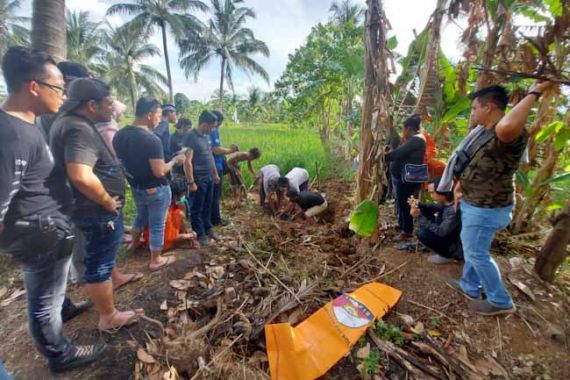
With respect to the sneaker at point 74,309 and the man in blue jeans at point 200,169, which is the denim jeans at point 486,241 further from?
the sneaker at point 74,309

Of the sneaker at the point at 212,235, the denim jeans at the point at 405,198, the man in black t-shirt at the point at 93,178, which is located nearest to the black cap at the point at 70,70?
the man in black t-shirt at the point at 93,178

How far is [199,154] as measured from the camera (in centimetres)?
309

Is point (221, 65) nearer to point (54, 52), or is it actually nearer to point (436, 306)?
point (54, 52)

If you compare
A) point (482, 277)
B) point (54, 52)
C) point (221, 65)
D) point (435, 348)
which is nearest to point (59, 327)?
point (435, 348)

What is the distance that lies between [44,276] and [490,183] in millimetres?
2615

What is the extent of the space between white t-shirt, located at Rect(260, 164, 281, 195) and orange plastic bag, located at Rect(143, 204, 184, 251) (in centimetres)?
157

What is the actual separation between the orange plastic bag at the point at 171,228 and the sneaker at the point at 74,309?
0.92 m

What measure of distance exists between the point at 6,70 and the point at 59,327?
4.39 ft

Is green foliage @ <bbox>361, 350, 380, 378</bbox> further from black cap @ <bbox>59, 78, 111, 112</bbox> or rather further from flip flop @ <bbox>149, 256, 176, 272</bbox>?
Answer: black cap @ <bbox>59, 78, 111, 112</bbox>

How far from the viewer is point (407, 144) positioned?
2729 mm

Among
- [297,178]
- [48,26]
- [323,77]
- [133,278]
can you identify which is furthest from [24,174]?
[323,77]

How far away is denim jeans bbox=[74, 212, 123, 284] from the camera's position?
165cm

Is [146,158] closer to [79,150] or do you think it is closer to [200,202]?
[79,150]

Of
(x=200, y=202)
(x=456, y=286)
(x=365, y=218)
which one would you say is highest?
(x=365, y=218)
